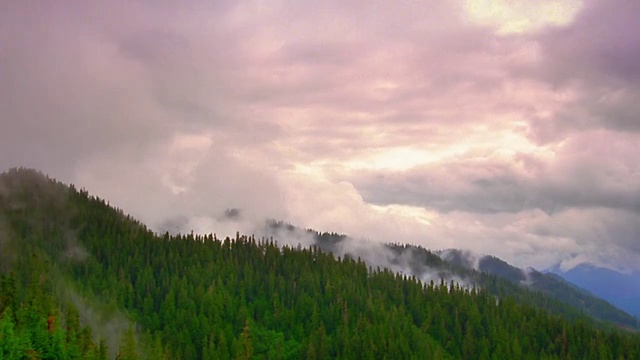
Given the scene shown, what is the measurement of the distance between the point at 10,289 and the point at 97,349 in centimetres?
3368

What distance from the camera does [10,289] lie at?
182000 mm

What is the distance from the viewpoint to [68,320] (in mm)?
177625

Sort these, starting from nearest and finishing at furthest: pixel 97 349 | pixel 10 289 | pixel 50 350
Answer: pixel 50 350 < pixel 97 349 < pixel 10 289

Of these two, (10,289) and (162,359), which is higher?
(10,289)

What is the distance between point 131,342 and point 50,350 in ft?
125

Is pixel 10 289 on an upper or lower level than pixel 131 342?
upper

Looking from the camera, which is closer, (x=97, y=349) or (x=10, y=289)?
(x=97, y=349)

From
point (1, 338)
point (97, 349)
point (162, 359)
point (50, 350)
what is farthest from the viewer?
point (162, 359)

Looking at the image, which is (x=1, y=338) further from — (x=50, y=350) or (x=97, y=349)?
(x=97, y=349)

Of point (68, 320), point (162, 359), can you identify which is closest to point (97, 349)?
point (68, 320)

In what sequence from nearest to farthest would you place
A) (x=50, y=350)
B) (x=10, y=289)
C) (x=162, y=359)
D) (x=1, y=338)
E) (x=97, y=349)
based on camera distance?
(x=1, y=338), (x=50, y=350), (x=97, y=349), (x=10, y=289), (x=162, y=359)

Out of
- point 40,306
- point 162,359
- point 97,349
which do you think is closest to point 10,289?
point 40,306

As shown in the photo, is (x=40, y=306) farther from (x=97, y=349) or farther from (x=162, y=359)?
(x=162, y=359)

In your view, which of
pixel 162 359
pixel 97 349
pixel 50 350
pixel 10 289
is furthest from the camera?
pixel 162 359
